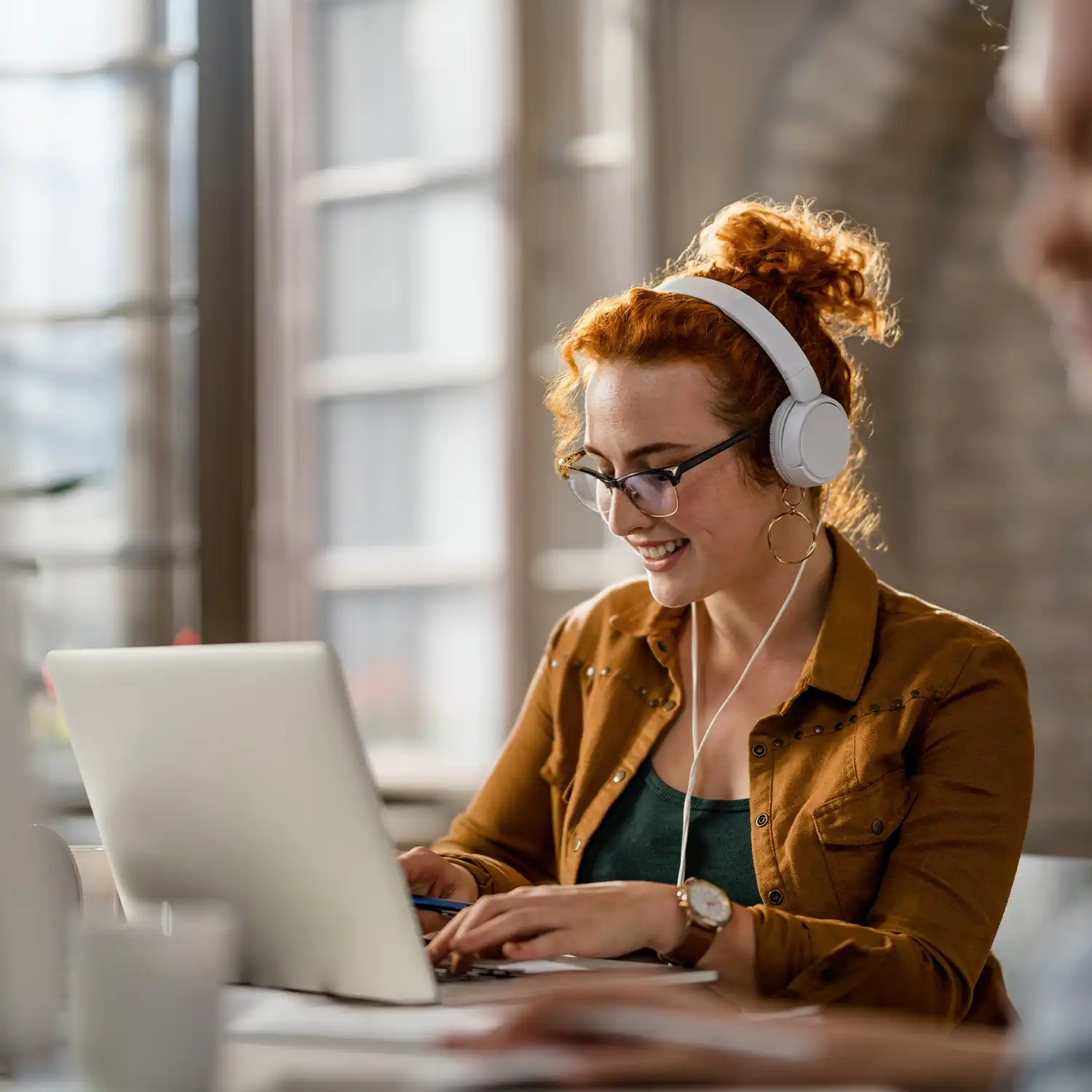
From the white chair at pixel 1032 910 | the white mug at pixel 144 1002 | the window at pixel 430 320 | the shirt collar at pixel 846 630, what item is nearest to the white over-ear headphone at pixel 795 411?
the shirt collar at pixel 846 630

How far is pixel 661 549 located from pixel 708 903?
1.67 feet

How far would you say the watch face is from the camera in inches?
46.0

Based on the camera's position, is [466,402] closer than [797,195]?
No

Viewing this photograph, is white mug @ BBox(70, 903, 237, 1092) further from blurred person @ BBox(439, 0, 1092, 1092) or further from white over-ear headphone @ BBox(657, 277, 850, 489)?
white over-ear headphone @ BBox(657, 277, 850, 489)

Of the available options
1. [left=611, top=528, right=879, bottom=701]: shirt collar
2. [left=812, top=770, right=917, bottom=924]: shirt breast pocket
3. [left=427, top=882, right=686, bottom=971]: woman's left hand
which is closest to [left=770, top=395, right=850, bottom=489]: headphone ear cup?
[left=611, top=528, right=879, bottom=701]: shirt collar

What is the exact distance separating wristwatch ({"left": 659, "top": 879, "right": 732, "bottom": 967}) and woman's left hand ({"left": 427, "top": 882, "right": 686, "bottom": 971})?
0.02 m

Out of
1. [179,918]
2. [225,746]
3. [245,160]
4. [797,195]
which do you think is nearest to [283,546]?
A: [245,160]

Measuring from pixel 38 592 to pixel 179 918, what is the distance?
2322mm

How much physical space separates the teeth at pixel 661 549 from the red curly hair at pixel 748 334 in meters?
0.12

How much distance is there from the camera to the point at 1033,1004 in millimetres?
701

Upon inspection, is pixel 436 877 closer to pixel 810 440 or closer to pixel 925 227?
pixel 810 440

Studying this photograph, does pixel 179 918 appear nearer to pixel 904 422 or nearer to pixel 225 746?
pixel 225 746

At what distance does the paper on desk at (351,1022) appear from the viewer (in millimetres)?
916

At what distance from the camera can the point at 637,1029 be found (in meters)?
0.75
